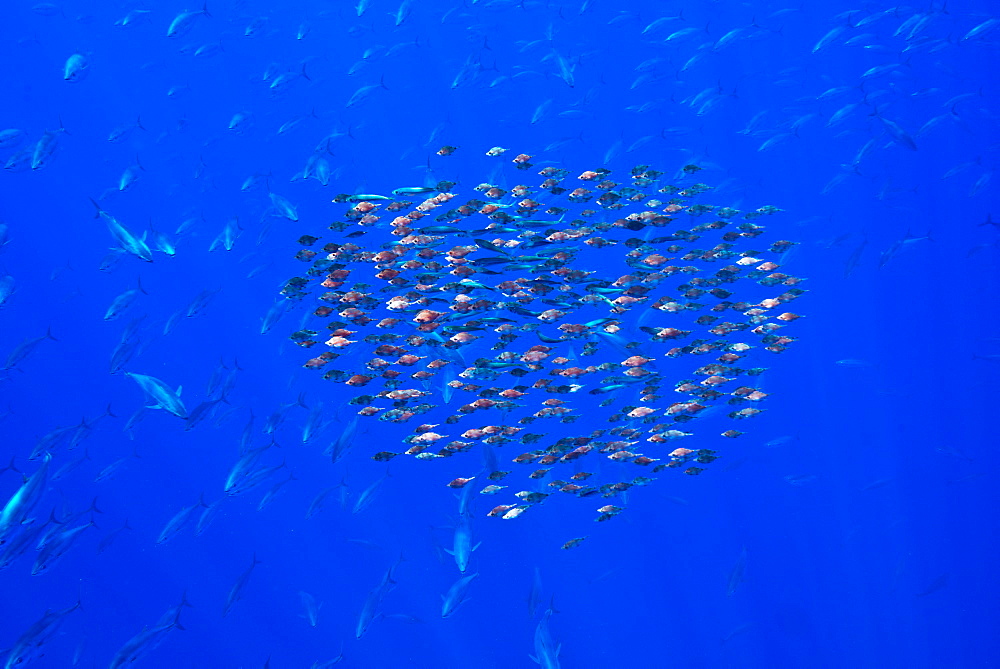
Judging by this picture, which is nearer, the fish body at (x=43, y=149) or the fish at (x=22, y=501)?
the fish at (x=22, y=501)

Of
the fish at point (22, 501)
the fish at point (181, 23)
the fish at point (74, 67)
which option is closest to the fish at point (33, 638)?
the fish at point (22, 501)

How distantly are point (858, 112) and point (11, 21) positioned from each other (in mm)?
21261

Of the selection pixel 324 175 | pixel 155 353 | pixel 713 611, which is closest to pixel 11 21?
pixel 155 353

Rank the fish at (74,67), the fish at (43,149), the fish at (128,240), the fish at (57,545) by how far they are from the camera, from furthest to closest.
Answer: the fish at (74,67) < the fish at (43,149) < the fish at (57,545) < the fish at (128,240)

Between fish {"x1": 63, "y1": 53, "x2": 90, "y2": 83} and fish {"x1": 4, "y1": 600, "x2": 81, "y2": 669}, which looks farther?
fish {"x1": 63, "y1": 53, "x2": 90, "y2": 83}

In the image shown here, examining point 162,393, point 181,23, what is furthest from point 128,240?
point 181,23

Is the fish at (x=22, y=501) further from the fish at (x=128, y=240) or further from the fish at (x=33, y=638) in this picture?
the fish at (x=128, y=240)

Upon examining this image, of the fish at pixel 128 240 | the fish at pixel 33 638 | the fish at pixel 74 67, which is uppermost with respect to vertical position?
the fish at pixel 74 67

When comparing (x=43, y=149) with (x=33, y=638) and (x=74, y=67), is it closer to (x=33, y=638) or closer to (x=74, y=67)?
(x=74, y=67)

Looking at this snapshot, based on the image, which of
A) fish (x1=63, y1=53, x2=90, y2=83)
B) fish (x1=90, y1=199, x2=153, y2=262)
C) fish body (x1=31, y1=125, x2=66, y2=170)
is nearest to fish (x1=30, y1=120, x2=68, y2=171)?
fish body (x1=31, y1=125, x2=66, y2=170)

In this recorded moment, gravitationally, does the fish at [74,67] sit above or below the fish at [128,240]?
above

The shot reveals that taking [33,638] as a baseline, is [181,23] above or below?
above

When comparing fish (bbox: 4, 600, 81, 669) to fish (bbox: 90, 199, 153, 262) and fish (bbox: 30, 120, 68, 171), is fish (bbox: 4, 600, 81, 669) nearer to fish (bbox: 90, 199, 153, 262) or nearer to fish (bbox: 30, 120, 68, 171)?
fish (bbox: 90, 199, 153, 262)

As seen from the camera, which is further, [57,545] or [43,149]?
[43,149]
